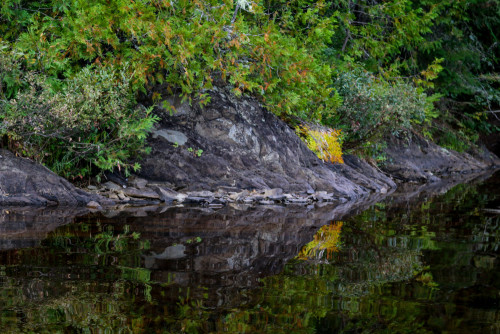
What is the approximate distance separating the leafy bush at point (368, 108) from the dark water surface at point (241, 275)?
22.4 ft

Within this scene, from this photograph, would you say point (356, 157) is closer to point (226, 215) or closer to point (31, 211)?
point (226, 215)

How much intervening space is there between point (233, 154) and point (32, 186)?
3401 millimetres

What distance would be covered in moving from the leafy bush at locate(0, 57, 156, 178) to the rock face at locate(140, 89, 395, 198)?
0.68 meters

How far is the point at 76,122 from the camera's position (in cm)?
723

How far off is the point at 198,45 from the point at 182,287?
554cm

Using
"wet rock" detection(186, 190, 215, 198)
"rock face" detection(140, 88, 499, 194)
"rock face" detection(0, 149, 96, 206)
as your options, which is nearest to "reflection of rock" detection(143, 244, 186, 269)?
"rock face" detection(0, 149, 96, 206)

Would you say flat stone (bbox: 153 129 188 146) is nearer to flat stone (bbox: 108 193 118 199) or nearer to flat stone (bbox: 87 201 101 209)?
flat stone (bbox: 108 193 118 199)

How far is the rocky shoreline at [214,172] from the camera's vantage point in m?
6.77

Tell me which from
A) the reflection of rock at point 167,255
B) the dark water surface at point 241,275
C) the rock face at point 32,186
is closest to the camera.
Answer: the dark water surface at point 241,275

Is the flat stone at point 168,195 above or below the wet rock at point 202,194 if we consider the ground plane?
below

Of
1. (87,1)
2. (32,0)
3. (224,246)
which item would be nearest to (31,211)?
(224,246)

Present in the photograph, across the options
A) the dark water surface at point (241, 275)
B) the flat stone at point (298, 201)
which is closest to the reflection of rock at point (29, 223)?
the dark water surface at point (241, 275)

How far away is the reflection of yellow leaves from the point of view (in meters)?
3.98

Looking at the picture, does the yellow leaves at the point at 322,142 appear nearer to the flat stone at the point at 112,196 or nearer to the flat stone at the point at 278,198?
the flat stone at the point at 278,198
